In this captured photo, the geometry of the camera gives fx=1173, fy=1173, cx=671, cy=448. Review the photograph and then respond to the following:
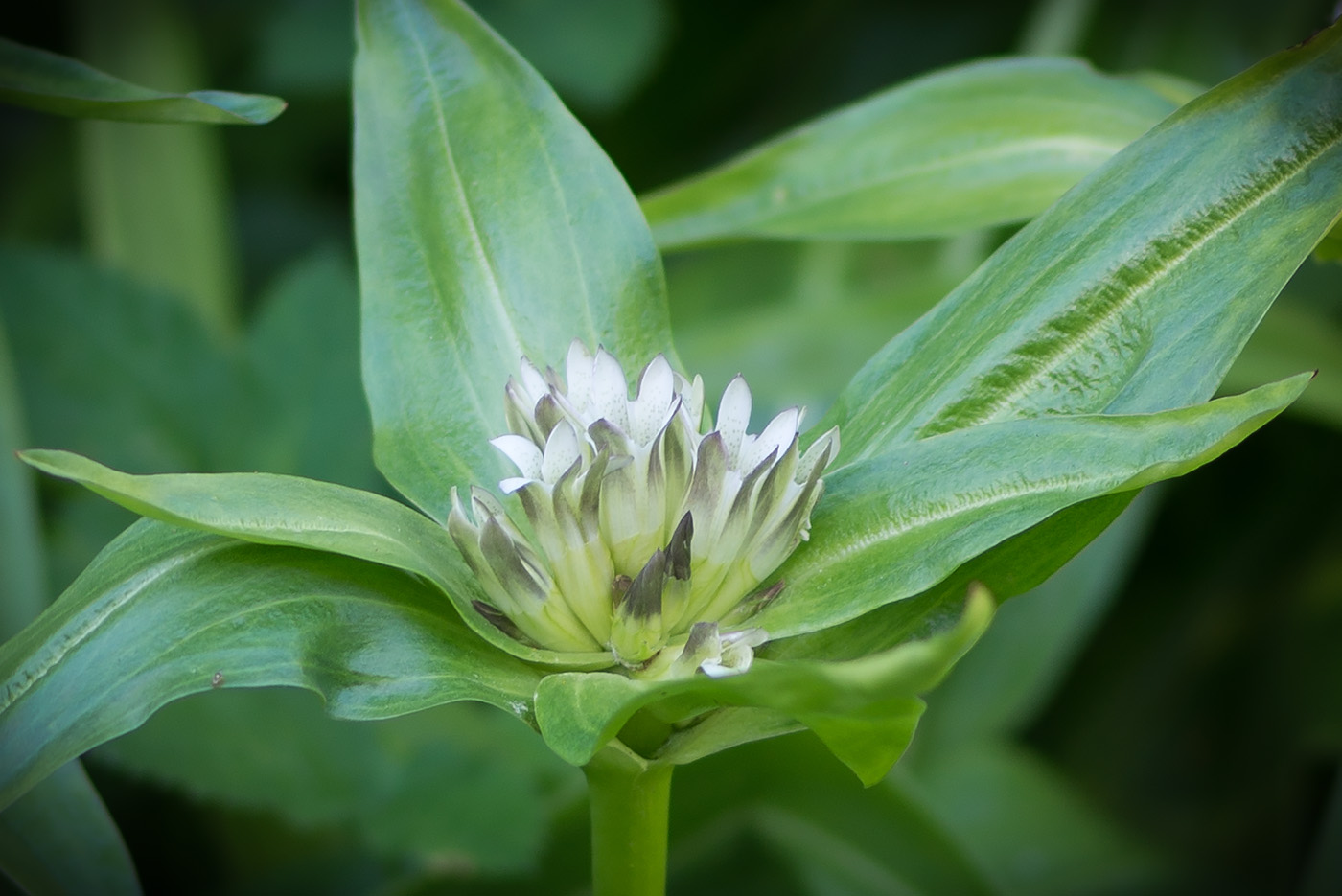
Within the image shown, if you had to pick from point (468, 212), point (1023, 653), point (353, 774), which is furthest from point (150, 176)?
point (1023, 653)

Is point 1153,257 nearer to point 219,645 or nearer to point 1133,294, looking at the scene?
point 1133,294

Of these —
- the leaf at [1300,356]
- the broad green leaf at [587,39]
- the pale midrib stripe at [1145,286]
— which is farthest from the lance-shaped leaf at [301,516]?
the broad green leaf at [587,39]

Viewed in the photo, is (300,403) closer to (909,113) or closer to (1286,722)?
(909,113)

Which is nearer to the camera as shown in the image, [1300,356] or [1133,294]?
[1133,294]

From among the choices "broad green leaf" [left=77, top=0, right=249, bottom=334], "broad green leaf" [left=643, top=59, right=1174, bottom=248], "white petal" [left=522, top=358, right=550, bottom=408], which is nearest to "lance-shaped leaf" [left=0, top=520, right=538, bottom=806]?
"white petal" [left=522, top=358, right=550, bottom=408]

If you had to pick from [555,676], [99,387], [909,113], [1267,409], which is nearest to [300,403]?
[99,387]

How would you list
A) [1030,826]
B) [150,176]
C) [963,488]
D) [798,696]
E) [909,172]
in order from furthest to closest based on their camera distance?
[150,176], [1030,826], [909,172], [963,488], [798,696]

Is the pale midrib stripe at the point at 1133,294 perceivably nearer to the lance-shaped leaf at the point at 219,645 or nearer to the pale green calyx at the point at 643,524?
the pale green calyx at the point at 643,524

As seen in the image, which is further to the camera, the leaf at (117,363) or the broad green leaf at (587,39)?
the broad green leaf at (587,39)
